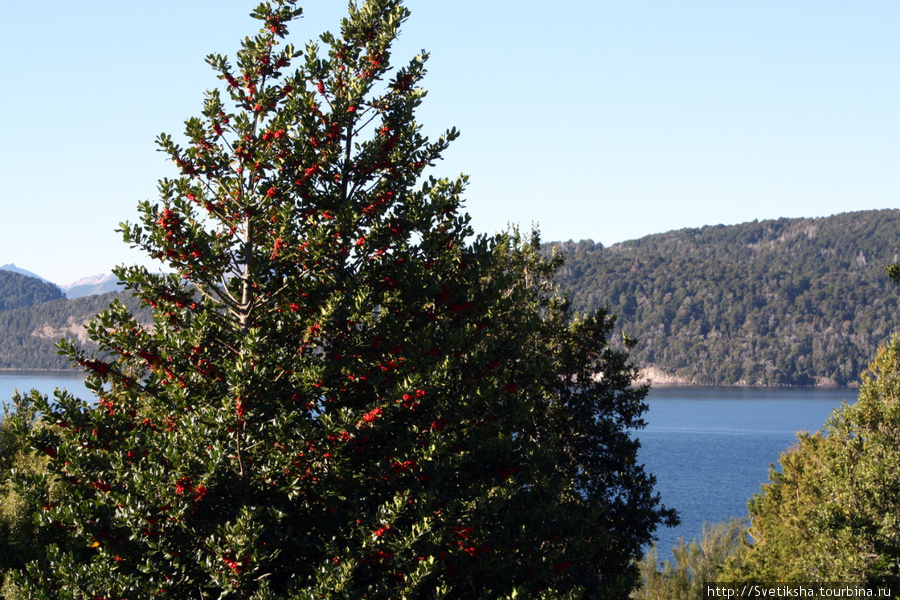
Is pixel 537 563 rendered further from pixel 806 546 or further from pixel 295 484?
pixel 806 546

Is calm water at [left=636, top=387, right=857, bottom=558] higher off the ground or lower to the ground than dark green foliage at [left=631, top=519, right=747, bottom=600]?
lower

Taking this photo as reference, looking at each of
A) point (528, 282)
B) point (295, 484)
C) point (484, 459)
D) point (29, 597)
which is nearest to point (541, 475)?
point (484, 459)

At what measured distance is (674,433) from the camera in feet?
424

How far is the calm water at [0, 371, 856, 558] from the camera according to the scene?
73312 millimetres

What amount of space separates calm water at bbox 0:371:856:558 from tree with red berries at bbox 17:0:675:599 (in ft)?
79.3

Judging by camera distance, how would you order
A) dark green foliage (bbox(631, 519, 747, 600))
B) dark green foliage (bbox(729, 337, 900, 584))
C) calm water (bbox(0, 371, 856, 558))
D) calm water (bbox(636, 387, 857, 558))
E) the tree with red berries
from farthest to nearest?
calm water (bbox(0, 371, 856, 558)) < calm water (bbox(636, 387, 857, 558)) < dark green foliage (bbox(631, 519, 747, 600)) < dark green foliage (bbox(729, 337, 900, 584)) < the tree with red berries

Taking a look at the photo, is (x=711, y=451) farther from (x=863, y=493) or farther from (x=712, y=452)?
(x=863, y=493)

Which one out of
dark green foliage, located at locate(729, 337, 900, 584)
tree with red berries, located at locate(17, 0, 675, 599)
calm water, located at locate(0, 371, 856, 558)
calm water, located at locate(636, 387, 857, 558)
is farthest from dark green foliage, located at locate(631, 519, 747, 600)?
tree with red berries, located at locate(17, 0, 675, 599)

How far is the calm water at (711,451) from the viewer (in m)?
73.3

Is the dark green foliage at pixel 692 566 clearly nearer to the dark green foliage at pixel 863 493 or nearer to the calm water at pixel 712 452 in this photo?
the calm water at pixel 712 452

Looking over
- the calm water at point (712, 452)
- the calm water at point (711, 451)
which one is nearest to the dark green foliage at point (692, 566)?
the calm water at point (712, 452)

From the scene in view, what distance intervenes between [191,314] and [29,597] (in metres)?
4.28

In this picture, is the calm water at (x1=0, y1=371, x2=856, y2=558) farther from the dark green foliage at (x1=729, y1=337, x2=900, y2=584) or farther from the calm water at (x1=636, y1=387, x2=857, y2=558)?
the dark green foliage at (x1=729, y1=337, x2=900, y2=584)

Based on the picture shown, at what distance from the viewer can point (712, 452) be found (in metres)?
109
